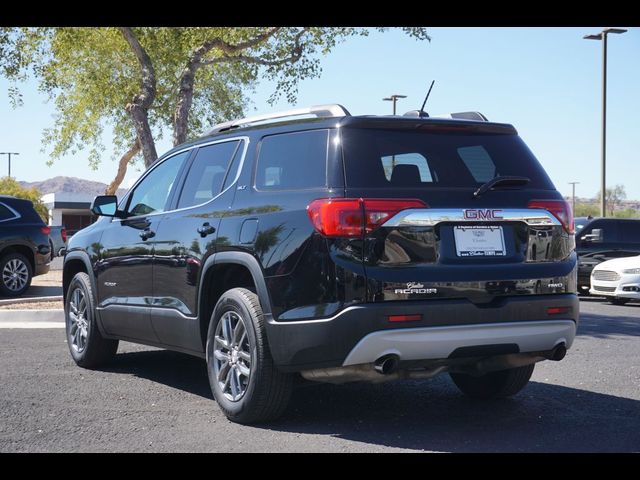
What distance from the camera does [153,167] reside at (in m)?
7.67

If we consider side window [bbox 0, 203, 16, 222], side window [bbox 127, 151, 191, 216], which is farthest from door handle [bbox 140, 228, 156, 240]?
side window [bbox 0, 203, 16, 222]

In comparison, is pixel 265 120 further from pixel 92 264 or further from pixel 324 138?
pixel 92 264

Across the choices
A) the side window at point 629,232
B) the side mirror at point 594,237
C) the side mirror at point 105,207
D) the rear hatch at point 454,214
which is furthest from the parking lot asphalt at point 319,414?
the side window at point 629,232

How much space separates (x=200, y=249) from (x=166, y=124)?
23207 mm

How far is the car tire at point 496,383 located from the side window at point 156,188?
8.65 feet

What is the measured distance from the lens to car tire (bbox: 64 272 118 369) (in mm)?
7977

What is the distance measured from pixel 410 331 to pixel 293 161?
1.37m

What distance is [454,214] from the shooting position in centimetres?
537

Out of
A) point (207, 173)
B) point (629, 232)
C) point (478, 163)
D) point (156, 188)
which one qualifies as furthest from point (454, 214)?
point (629, 232)

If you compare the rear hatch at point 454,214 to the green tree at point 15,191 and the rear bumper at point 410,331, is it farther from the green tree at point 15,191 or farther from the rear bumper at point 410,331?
the green tree at point 15,191

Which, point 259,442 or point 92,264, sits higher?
point 92,264

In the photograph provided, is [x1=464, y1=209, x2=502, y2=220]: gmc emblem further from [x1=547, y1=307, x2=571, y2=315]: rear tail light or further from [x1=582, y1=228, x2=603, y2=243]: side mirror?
[x1=582, y1=228, x2=603, y2=243]: side mirror

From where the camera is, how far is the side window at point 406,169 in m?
5.43

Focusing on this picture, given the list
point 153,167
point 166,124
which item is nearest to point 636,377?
point 153,167
